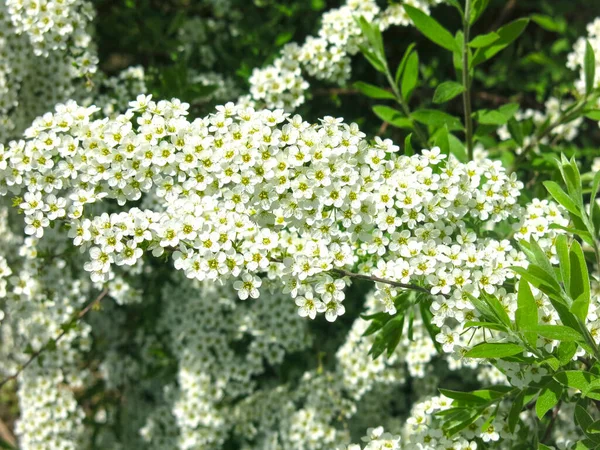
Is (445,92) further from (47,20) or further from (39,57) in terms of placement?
(39,57)

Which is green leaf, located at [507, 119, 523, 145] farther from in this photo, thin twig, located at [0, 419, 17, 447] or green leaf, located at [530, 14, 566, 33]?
thin twig, located at [0, 419, 17, 447]

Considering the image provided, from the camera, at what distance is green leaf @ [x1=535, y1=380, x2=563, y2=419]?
2959 mm

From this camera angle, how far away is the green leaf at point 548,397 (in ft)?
9.71

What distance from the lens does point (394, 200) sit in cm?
338

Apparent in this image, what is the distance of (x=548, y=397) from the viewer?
119 inches

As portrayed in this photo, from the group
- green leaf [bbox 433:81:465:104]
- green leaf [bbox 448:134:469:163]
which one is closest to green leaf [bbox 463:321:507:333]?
green leaf [bbox 433:81:465:104]

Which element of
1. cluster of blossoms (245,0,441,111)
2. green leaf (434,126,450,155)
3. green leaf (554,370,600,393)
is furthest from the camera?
cluster of blossoms (245,0,441,111)

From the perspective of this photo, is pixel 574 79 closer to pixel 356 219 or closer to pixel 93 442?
pixel 356 219

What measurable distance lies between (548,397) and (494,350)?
1.19 ft

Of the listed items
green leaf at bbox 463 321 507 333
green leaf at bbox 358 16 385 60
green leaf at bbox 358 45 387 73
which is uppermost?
green leaf at bbox 358 16 385 60

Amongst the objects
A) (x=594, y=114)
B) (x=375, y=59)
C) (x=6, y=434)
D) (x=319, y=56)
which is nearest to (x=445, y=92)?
(x=375, y=59)

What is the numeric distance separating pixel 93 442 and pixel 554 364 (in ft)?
14.6

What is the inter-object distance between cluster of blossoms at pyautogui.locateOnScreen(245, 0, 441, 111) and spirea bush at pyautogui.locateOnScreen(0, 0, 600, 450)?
0.02 m

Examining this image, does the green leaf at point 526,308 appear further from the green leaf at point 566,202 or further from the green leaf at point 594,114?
the green leaf at point 594,114
